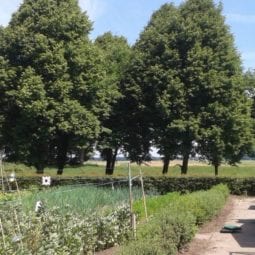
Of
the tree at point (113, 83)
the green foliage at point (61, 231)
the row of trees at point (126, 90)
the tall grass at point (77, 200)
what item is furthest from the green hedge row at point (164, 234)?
the tree at point (113, 83)

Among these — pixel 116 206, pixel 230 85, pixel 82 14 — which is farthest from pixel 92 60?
pixel 116 206

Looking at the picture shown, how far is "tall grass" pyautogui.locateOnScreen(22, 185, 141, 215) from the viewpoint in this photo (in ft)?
34.9

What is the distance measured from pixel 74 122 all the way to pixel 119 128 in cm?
637

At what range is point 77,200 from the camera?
11.7 meters

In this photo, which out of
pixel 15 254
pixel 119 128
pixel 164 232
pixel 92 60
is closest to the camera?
pixel 15 254

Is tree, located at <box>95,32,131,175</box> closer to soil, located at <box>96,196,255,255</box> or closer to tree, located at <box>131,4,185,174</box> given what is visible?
tree, located at <box>131,4,185,174</box>

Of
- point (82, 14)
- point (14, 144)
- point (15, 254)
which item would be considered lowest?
point (15, 254)

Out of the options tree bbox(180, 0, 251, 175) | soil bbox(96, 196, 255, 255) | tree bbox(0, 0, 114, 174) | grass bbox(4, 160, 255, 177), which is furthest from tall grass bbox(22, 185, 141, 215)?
tree bbox(180, 0, 251, 175)

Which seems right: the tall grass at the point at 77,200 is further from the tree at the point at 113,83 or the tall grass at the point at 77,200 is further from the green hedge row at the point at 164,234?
the tree at the point at 113,83

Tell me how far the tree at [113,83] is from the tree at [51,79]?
7.42 feet

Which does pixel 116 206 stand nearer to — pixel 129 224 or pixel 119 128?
pixel 129 224

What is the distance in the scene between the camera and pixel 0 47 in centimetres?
3572

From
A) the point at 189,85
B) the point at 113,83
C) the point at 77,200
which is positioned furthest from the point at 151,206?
the point at 113,83

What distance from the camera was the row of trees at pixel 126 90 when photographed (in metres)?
34.2
